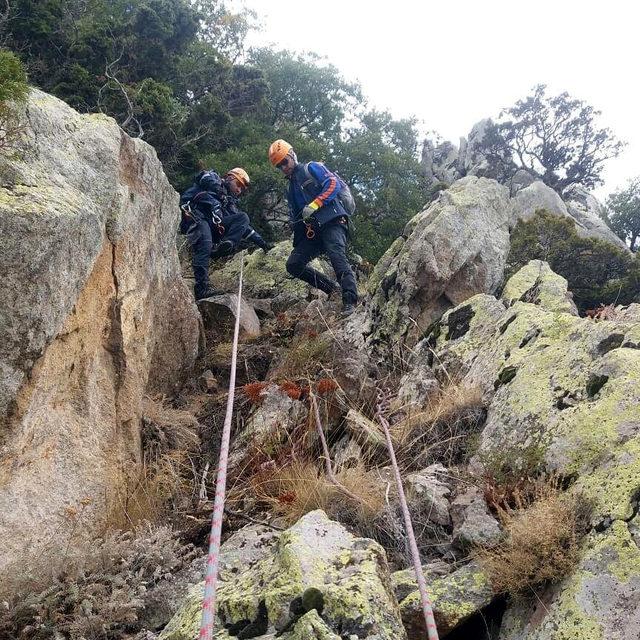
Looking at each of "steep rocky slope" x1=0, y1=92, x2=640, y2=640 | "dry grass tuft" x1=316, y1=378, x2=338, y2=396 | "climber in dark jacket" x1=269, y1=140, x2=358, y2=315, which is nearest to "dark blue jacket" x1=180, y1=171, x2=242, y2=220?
"climber in dark jacket" x1=269, y1=140, x2=358, y2=315

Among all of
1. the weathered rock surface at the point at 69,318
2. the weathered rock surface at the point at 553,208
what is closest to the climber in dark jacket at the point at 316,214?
the weathered rock surface at the point at 69,318

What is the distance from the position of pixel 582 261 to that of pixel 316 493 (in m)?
8.33

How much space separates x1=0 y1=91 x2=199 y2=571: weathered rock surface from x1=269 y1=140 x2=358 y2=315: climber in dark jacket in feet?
9.25

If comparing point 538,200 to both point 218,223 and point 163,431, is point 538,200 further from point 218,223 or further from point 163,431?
point 163,431

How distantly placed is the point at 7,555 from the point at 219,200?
6830 millimetres

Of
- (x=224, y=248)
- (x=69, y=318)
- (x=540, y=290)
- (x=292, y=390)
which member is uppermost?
(x=224, y=248)

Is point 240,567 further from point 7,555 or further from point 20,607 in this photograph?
point 7,555

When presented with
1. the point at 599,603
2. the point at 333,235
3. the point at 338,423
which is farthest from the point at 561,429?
the point at 333,235

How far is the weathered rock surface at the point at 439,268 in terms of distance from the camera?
7.80 meters

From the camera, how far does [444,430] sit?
4.85 m

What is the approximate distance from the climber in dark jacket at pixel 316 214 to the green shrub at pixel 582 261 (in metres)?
3.45

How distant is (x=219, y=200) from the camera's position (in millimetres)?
9359

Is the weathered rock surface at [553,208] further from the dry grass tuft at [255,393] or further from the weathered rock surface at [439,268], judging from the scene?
the dry grass tuft at [255,393]

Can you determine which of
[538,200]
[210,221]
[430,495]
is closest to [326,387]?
[430,495]
